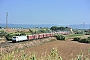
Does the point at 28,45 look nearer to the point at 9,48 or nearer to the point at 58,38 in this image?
the point at 9,48

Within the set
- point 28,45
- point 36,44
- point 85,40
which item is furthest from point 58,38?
point 28,45

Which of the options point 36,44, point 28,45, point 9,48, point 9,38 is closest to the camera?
point 9,48

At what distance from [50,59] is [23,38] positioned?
34.8 meters

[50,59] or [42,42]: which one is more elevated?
[50,59]

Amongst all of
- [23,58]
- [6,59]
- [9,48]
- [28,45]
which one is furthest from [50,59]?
[28,45]

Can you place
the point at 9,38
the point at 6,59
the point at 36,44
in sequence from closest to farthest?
the point at 6,59 < the point at 36,44 < the point at 9,38

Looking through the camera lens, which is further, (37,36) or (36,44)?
(37,36)

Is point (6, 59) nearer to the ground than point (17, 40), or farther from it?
farther from it

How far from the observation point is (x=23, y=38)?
40.7 metres

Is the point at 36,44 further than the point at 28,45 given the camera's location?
Yes

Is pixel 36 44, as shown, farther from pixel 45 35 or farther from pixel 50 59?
pixel 50 59

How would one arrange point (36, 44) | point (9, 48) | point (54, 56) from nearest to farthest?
point (54, 56)
point (9, 48)
point (36, 44)

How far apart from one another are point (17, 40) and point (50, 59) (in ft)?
107

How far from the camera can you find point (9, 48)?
26.8m
